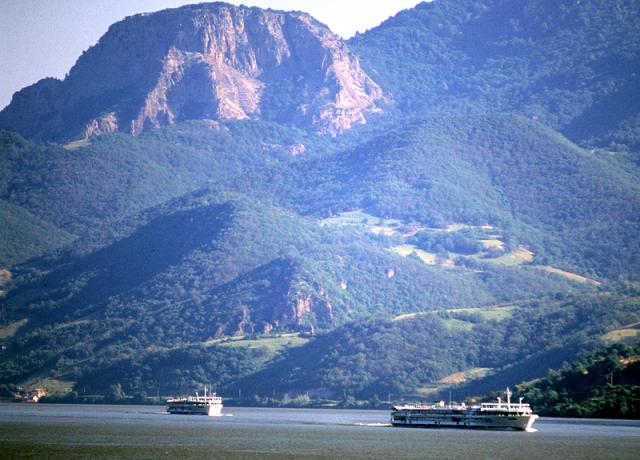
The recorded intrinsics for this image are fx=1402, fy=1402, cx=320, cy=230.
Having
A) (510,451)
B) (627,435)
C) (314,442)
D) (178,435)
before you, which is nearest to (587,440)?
A: (627,435)

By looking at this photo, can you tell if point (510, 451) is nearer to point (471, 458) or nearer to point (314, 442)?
point (471, 458)

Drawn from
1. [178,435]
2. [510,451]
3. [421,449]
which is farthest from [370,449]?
[178,435]

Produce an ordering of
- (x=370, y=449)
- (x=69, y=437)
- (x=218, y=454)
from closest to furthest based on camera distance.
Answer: (x=218, y=454) → (x=370, y=449) → (x=69, y=437)

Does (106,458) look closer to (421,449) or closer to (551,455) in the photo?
(421,449)

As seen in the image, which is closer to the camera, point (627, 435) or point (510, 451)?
point (510, 451)

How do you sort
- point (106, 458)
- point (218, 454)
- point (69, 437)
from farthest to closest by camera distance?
point (69, 437)
point (218, 454)
point (106, 458)

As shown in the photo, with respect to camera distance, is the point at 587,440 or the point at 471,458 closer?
the point at 471,458

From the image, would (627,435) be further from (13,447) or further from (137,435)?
(13,447)

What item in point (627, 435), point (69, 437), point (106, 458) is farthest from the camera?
point (627, 435)

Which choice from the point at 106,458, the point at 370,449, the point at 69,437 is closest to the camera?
the point at 106,458
